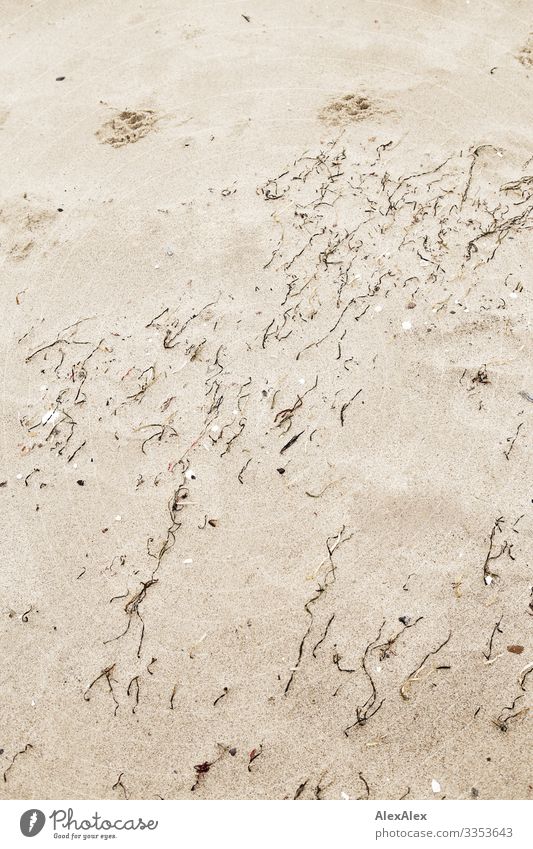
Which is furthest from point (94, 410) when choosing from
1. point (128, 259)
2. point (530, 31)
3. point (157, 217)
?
point (530, 31)

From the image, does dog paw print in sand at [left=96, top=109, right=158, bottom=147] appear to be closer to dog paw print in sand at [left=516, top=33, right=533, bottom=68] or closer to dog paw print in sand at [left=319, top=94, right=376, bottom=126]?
dog paw print in sand at [left=319, top=94, right=376, bottom=126]

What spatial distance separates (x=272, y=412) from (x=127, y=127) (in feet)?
8.86

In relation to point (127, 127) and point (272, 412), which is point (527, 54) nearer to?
point (127, 127)

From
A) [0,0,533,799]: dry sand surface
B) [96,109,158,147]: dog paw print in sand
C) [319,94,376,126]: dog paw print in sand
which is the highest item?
[96,109,158,147]: dog paw print in sand

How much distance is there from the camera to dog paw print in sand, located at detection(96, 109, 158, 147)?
471cm

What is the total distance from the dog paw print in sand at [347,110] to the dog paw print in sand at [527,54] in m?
1.24

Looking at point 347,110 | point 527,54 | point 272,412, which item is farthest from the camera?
point 527,54

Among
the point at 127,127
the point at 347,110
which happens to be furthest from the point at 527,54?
the point at 127,127

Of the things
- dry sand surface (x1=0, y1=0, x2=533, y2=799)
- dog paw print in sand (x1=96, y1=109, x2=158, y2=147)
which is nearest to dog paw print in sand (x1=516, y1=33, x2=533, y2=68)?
dry sand surface (x1=0, y1=0, x2=533, y2=799)

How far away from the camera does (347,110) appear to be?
15.3ft

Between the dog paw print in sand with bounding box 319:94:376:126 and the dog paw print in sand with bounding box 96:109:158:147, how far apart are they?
1.27 m

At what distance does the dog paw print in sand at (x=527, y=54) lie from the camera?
4.84 meters

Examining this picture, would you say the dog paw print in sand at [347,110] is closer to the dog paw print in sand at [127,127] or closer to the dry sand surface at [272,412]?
the dry sand surface at [272,412]
